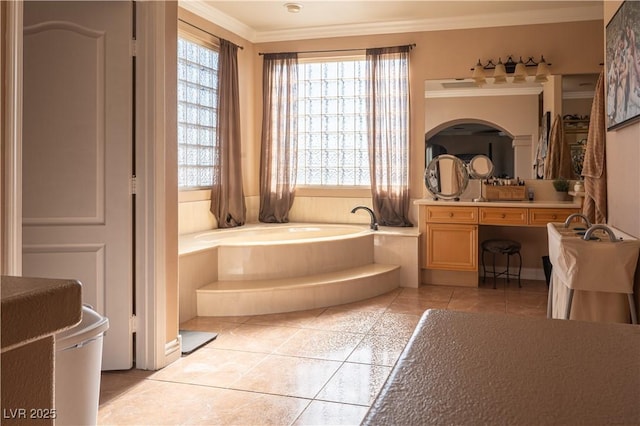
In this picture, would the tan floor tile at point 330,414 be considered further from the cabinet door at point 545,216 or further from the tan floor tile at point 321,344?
the cabinet door at point 545,216

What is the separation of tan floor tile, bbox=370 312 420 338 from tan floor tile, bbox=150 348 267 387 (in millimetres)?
967

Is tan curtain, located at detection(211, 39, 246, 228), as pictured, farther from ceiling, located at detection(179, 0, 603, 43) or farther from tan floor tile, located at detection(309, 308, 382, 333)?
tan floor tile, located at detection(309, 308, 382, 333)

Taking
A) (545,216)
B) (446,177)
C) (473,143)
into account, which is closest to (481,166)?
(473,143)

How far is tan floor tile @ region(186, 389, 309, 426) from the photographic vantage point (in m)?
2.36

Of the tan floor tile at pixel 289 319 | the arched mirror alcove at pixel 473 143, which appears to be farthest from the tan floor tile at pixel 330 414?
the arched mirror alcove at pixel 473 143

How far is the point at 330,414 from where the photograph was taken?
2.42 meters

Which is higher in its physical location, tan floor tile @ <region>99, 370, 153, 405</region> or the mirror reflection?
the mirror reflection

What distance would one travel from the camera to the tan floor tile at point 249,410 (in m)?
2.36

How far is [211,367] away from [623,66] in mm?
2860

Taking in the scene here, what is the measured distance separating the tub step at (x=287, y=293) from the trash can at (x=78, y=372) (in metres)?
2.29

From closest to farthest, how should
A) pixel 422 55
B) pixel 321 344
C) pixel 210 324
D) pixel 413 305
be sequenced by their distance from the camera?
1. pixel 321 344
2. pixel 210 324
3. pixel 413 305
4. pixel 422 55

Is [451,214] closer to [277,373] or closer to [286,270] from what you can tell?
[286,270]

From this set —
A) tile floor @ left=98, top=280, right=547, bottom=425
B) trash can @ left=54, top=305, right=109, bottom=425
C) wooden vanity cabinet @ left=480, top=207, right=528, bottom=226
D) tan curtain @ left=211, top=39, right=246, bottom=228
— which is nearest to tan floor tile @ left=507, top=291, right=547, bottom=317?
tile floor @ left=98, top=280, right=547, bottom=425

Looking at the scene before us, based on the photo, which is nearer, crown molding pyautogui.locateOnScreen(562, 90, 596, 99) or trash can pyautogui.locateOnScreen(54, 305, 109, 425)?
trash can pyautogui.locateOnScreen(54, 305, 109, 425)
